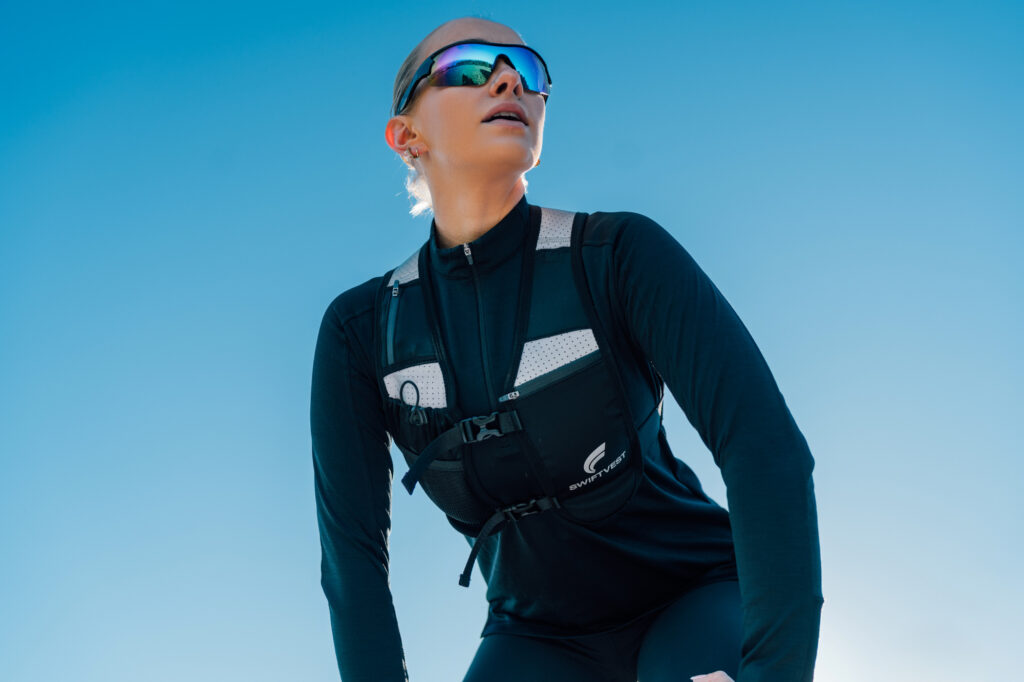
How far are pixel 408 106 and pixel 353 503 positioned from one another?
5.29 feet

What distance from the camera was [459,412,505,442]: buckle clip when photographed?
3.33 meters

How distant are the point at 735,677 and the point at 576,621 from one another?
2.54 ft

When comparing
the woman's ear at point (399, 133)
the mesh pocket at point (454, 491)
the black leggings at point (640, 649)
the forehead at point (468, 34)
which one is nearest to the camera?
the black leggings at point (640, 649)

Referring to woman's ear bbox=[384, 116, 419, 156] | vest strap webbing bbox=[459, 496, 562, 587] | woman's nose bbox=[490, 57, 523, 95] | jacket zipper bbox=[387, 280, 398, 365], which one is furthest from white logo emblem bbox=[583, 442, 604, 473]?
woman's ear bbox=[384, 116, 419, 156]

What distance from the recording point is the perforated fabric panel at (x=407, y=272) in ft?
12.6

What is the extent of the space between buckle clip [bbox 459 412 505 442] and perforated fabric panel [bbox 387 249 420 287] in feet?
2.41

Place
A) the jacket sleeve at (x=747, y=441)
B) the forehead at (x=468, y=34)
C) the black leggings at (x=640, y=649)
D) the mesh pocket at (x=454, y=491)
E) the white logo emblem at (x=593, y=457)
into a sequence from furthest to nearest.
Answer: the forehead at (x=468, y=34), the mesh pocket at (x=454, y=491), the white logo emblem at (x=593, y=457), the black leggings at (x=640, y=649), the jacket sleeve at (x=747, y=441)

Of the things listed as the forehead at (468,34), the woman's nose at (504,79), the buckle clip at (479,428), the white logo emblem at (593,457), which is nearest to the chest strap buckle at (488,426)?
the buckle clip at (479,428)

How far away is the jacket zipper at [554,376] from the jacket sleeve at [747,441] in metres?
0.18

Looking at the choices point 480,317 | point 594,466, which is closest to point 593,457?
point 594,466

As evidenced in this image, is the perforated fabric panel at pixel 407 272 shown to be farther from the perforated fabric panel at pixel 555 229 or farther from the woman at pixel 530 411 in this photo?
the perforated fabric panel at pixel 555 229

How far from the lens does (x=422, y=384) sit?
11.7 ft

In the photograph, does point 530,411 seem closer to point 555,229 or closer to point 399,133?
point 555,229

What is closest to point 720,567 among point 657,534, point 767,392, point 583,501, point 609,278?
point 657,534
